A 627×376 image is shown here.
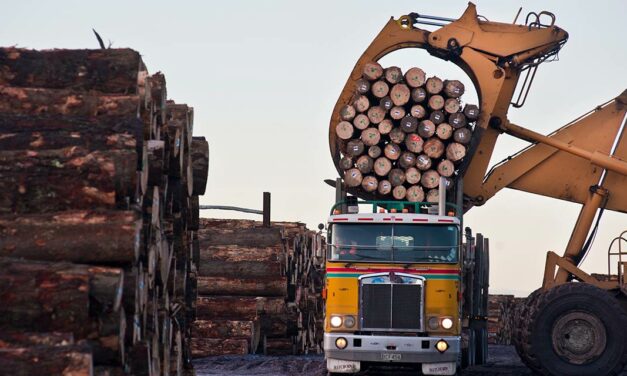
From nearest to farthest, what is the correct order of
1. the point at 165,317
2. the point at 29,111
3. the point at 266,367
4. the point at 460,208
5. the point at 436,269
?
the point at 29,111 → the point at 165,317 → the point at 436,269 → the point at 460,208 → the point at 266,367

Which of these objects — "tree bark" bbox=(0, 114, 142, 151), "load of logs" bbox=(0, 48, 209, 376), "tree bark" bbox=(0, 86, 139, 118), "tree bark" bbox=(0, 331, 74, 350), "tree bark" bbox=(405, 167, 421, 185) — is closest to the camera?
"tree bark" bbox=(0, 331, 74, 350)

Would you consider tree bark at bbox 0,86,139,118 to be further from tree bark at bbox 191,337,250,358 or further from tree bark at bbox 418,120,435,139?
tree bark at bbox 191,337,250,358

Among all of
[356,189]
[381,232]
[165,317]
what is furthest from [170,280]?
[356,189]

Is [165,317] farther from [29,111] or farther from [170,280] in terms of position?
[29,111]

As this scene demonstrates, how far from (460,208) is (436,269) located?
2.15 metres

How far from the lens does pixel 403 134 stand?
2136cm

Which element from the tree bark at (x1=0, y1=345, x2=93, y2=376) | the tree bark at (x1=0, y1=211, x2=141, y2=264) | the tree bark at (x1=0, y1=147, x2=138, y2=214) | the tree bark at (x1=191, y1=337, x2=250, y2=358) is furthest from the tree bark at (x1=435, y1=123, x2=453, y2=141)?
the tree bark at (x1=0, y1=345, x2=93, y2=376)

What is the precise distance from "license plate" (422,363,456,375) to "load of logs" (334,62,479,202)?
346 cm

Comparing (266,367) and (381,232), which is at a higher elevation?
(381,232)

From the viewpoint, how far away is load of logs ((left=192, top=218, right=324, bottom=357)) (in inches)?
1021

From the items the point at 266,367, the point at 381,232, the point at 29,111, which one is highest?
the point at 29,111

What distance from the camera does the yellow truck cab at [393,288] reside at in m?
18.8

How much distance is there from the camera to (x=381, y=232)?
1898 cm

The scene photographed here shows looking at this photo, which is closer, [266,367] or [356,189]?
→ [356,189]
